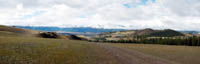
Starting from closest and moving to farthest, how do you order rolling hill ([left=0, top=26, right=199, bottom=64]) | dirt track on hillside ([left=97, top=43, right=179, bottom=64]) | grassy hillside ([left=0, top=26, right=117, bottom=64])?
grassy hillside ([left=0, top=26, right=117, bottom=64]) → rolling hill ([left=0, top=26, right=199, bottom=64]) → dirt track on hillside ([left=97, top=43, right=179, bottom=64])

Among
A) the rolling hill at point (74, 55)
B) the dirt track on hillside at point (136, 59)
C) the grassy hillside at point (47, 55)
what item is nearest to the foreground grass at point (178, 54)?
the rolling hill at point (74, 55)

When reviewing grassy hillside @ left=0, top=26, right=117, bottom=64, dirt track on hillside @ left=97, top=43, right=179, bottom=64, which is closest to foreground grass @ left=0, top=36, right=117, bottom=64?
grassy hillside @ left=0, top=26, right=117, bottom=64

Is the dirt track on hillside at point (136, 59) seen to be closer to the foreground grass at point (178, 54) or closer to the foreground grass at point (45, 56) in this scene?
the foreground grass at point (45, 56)

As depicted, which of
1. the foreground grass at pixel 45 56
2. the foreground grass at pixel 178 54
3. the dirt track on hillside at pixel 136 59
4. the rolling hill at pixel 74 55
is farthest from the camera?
the foreground grass at pixel 178 54

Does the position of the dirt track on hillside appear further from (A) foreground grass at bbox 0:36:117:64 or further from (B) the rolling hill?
(A) foreground grass at bbox 0:36:117:64

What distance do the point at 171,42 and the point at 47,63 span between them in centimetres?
12469

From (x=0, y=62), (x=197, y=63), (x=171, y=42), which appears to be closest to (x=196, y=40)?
(x=171, y=42)

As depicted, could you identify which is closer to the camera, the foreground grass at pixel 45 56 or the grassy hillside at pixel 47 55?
the foreground grass at pixel 45 56

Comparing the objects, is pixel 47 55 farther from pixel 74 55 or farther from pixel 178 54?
pixel 178 54

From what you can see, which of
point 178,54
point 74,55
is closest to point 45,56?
point 74,55

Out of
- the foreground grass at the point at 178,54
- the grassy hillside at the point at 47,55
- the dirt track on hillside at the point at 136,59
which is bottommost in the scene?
the foreground grass at the point at 178,54

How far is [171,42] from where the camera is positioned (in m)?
131

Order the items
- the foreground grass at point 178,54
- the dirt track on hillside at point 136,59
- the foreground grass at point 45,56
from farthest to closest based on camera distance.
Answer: the foreground grass at point 178,54
the dirt track on hillside at point 136,59
the foreground grass at point 45,56

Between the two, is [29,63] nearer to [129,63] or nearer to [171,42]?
[129,63]
